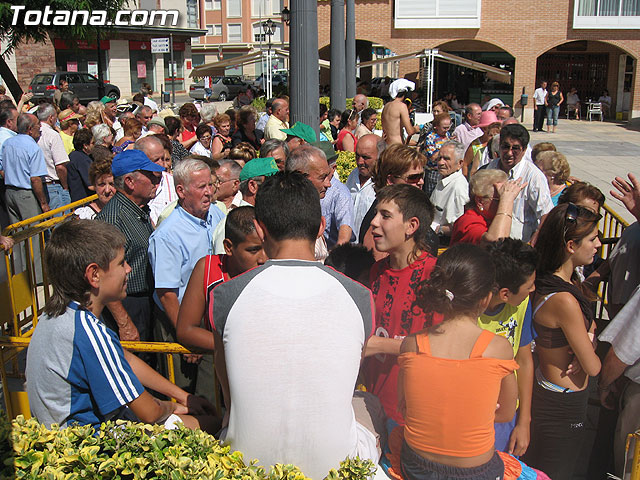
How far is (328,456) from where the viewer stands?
2307 mm

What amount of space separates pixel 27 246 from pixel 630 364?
5061 mm

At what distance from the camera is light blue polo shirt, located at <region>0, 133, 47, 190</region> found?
7.67 m

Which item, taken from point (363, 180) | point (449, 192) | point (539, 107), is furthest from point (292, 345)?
point (539, 107)

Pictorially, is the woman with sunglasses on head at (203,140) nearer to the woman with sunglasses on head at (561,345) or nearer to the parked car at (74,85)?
the woman with sunglasses on head at (561,345)

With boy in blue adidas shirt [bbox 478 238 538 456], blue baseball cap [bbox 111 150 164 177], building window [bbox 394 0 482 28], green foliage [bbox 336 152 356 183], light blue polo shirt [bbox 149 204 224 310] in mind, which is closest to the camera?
boy in blue adidas shirt [bbox 478 238 538 456]

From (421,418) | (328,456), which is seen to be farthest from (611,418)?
(328,456)

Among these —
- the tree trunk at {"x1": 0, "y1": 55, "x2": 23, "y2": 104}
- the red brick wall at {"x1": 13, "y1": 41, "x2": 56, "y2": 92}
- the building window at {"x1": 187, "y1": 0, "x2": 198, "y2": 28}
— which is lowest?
the tree trunk at {"x1": 0, "y1": 55, "x2": 23, "y2": 104}

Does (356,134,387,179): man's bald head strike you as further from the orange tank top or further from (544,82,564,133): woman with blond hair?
(544,82,564,133): woman with blond hair

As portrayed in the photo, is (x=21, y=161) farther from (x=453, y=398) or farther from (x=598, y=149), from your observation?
(x=598, y=149)

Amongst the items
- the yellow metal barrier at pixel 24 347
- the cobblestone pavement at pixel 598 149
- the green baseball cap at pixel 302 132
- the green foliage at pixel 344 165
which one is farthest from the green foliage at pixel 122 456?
the cobblestone pavement at pixel 598 149

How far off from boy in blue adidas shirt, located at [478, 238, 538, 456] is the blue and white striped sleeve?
186cm

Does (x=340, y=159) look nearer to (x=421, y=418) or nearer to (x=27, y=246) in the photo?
(x=27, y=246)

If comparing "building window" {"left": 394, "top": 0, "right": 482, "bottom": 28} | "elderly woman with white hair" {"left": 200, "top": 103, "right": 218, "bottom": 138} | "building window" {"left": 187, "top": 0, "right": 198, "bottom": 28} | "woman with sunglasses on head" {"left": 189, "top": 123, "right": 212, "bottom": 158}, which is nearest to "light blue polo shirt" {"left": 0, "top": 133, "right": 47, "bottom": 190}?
"woman with sunglasses on head" {"left": 189, "top": 123, "right": 212, "bottom": 158}

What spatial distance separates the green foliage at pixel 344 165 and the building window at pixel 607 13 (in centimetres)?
2781
